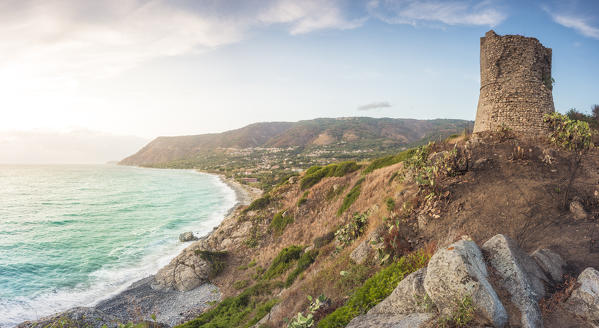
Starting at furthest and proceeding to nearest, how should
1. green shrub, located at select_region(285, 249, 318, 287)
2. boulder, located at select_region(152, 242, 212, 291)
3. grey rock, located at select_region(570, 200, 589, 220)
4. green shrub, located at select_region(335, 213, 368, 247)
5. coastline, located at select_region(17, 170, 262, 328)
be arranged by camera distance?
1. boulder, located at select_region(152, 242, 212, 291)
2. coastline, located at select_region(17, 170, 262, 328)
3. green shrub, located at select_region(285, 249, 318, 287)
4. green shrub, located at select_region(335, 213, 368, 247)
5. grey rock, located at select_region(570, 200, 589, 220)

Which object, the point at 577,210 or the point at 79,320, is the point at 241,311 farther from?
the point at 577,210

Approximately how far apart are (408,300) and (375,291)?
1.23m

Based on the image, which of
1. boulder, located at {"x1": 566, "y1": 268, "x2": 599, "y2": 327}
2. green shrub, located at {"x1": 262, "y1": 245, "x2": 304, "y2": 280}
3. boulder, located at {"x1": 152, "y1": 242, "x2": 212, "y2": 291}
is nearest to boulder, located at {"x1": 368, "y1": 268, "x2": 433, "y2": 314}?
boulder, located at {"x1": 566, "y1": 268, "x2": 599, "y2": 327}

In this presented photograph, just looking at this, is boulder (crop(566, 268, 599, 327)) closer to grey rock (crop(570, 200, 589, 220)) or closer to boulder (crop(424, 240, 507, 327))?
boulder (crop(424, 240, 507, 327))

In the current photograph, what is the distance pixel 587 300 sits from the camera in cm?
417

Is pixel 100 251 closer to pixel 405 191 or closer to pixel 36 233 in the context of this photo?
pixel 36 233

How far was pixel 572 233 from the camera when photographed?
647 centimetres

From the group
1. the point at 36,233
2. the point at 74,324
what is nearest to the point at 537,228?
the point at 74,324

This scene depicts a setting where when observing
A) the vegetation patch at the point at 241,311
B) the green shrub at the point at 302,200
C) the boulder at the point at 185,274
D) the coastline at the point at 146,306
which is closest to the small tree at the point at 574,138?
the vegetation patch at the point at 241,311

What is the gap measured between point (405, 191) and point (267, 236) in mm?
12805

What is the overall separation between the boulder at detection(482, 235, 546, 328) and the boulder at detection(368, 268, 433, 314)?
1281 mm

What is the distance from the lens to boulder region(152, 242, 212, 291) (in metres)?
17.3

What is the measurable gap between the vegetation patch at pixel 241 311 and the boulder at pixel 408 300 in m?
5.55

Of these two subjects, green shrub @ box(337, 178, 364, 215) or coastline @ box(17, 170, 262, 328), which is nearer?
coastline @ box(17, 170, 262, 328)
